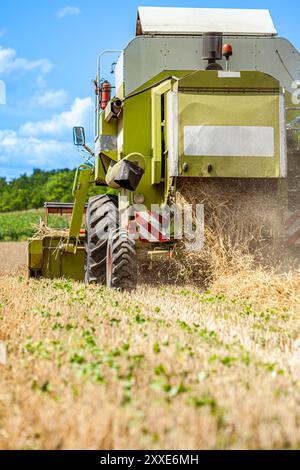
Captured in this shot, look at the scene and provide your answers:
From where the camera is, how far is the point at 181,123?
7289 mm

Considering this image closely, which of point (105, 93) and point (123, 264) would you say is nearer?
point (123, 264)

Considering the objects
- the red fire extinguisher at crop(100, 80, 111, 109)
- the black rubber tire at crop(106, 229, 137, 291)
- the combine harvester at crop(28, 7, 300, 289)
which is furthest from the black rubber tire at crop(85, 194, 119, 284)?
the red fire extinguisher at crop(100, 80, 111, 109)

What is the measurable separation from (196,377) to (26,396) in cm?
78

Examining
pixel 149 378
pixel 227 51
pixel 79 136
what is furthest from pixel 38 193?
pixel 149 378

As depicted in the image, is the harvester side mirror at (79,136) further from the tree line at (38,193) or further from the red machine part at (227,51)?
the tree line at (38,193)

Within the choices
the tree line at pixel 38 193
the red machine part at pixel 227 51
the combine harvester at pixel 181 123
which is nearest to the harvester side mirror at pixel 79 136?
the combine harvester at pixel 181 123

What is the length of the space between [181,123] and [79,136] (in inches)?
97.5

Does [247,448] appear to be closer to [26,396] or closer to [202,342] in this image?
[26,396]

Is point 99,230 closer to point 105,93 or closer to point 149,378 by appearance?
point 105,93

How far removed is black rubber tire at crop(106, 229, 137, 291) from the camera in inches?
285

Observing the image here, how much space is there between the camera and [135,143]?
787cm

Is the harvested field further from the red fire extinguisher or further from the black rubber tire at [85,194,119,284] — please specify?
the red fire extinguisher

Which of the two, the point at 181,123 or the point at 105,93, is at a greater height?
the point at 105,93

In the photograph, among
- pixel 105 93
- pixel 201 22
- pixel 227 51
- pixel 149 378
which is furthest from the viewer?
pixel 105 93
